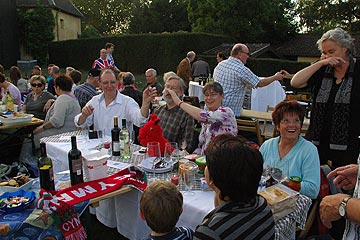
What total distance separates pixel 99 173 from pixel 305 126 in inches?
152

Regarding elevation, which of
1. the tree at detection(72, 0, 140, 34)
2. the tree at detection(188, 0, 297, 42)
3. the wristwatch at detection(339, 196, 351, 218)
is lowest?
the wristwatch at detection(339, 196, 351, 218)

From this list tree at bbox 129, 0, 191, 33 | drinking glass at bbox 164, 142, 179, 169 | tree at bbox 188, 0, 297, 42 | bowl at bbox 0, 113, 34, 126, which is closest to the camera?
drinking glass at bbox 164, 142, 179, 169

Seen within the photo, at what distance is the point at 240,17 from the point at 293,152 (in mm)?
24736

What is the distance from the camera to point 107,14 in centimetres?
4194

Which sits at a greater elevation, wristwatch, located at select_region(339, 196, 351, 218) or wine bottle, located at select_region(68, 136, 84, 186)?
wristwatch, located at select_region(339, 196, 351, 218)

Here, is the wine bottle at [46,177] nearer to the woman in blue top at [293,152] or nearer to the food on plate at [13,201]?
the food on plate at [13,201]

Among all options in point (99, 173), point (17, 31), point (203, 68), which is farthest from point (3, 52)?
point (99, 173)

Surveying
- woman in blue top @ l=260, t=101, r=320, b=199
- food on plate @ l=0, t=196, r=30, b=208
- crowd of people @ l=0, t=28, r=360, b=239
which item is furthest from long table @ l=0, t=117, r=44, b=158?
woman in blue top @ l=260, t=101, r=320, b=199

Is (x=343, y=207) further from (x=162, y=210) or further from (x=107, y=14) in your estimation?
(x=107, y=14)

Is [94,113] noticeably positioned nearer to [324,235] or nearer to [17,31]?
[324,235]

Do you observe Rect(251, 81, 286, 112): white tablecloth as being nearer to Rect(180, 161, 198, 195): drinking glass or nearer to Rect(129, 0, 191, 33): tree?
Rect(180, 161, 198, 195): drinking glass

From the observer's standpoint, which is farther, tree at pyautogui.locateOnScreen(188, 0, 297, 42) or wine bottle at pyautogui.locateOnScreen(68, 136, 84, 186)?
tree at pyautogui.locateOnScreen(188, 0, 297, 42)

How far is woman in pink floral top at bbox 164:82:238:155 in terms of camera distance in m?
3.12

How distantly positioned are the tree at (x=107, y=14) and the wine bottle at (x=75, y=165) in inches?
1609
